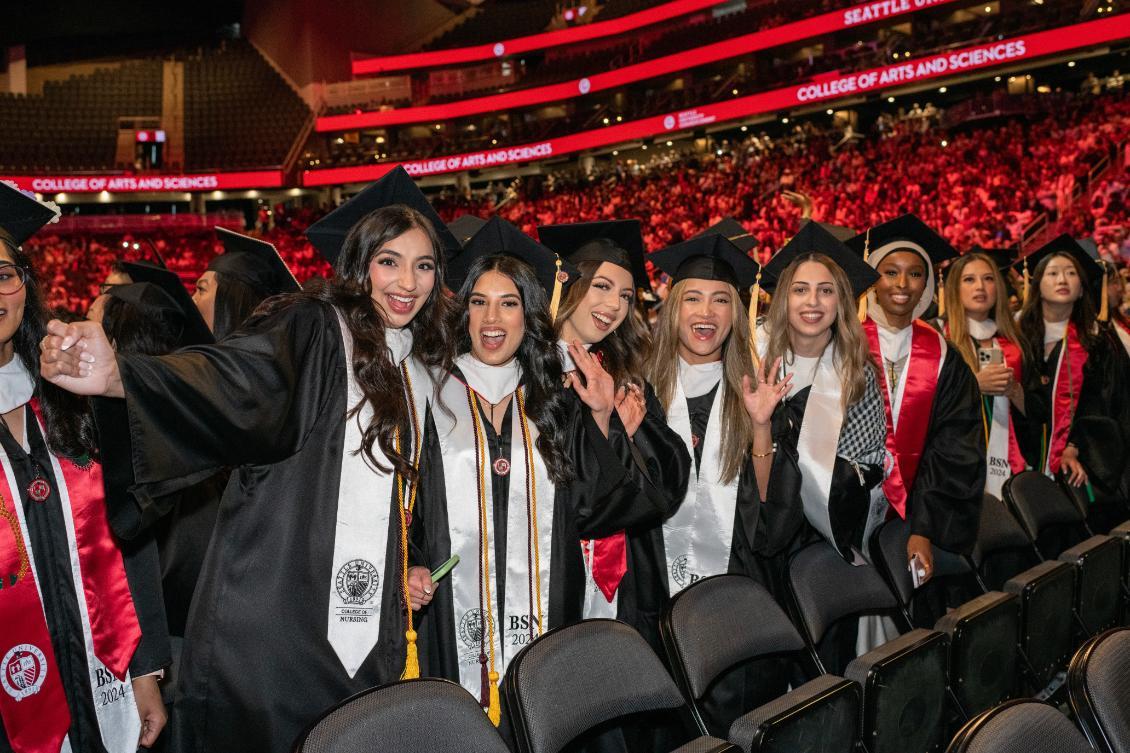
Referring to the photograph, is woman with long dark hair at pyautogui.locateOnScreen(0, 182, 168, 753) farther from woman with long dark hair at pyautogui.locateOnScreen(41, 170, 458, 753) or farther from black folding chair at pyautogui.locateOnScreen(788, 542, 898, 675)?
black folding chair at pyautogui.locateOnScreen(788, 542, 898, 675)

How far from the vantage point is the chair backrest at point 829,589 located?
311cm

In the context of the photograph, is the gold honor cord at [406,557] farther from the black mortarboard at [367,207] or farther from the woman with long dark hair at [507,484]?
the black mortarboard at [367,207]

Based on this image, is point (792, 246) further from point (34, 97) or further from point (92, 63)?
point (92, 63)

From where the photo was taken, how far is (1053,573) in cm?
333

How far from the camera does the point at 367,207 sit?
2.76 meters

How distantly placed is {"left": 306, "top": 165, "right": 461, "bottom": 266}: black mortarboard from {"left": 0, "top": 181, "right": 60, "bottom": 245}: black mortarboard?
717 mm

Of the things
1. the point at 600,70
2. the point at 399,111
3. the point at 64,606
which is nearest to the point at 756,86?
the point at 600,70

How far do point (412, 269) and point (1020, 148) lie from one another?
19886 millimetres

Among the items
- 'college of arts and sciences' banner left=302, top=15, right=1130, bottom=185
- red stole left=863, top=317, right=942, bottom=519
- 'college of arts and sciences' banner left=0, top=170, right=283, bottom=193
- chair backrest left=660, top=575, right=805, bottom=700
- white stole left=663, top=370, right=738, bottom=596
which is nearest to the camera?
chair backrest left=660, top=575, right=805, bottom=700

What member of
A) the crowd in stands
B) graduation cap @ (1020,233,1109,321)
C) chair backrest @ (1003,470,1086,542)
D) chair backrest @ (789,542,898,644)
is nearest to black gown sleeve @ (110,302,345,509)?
chair backrest @ (789,542,898,644)

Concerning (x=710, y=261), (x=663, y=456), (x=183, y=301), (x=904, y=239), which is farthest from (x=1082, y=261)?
(x=183, y=301)

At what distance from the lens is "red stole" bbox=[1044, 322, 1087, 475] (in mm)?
5691

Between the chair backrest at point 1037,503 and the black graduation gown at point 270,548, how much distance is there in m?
3.24

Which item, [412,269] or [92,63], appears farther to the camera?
[92,63]
